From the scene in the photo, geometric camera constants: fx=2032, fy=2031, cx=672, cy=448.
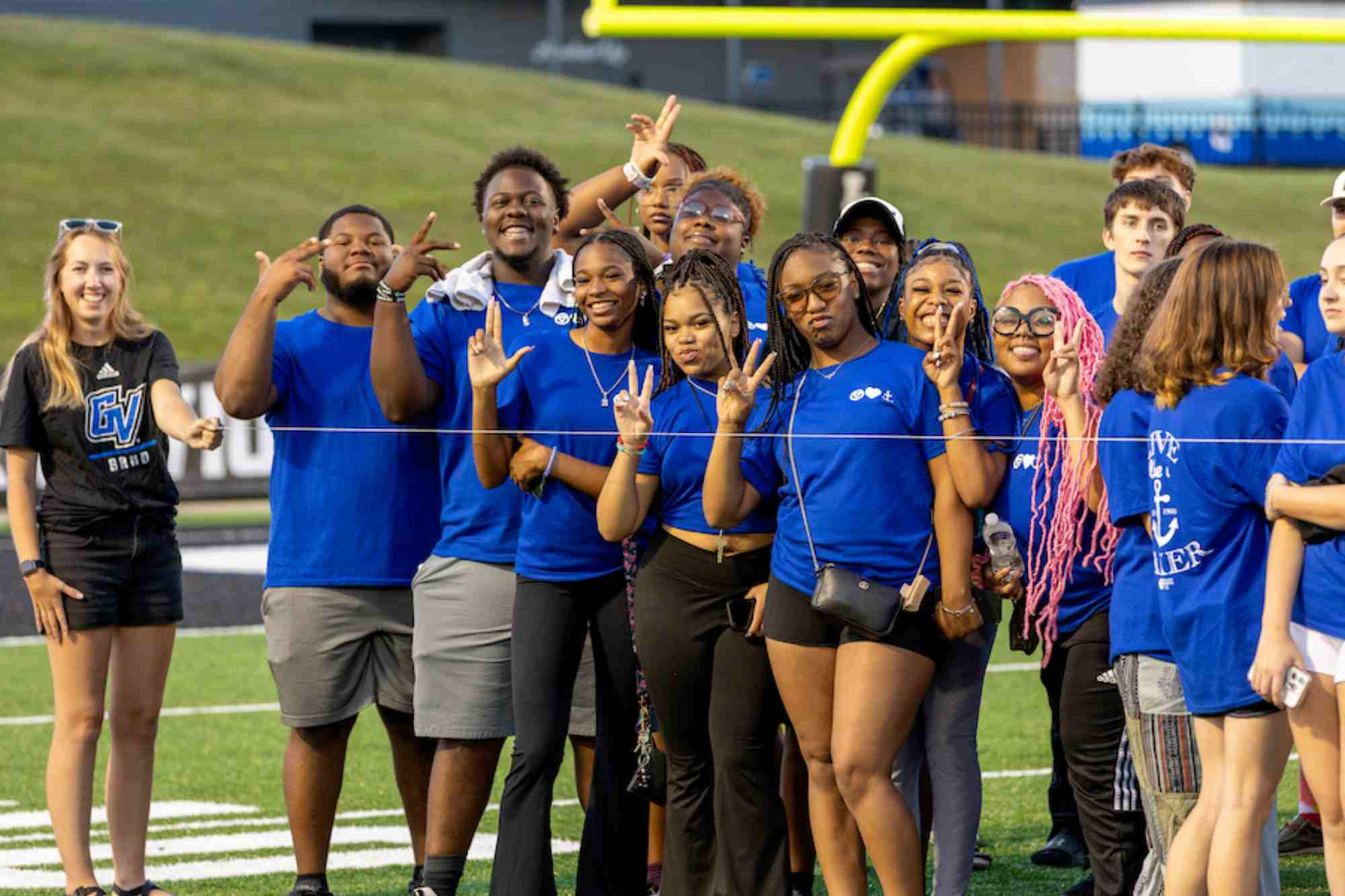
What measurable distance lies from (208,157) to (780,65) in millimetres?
11549

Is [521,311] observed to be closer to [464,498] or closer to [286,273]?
[464,498]

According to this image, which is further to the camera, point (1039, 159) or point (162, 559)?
point (1039, 159)

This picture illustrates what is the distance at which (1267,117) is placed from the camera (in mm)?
31688

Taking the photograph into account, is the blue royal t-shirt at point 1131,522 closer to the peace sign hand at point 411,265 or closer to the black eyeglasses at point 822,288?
the black eyeglasses at point 822,288

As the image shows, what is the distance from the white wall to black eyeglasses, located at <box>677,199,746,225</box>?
622 inches

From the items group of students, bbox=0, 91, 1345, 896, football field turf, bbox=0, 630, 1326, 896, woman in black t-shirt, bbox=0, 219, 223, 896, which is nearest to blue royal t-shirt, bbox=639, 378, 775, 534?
group of students, bbox=0, 91, 1345, 896

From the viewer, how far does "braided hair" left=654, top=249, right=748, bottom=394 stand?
5285 mm

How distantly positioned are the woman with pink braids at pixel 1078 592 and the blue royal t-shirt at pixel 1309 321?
3.99ft

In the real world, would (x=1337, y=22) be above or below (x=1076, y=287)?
above

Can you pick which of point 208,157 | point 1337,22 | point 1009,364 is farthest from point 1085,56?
point 1009,364

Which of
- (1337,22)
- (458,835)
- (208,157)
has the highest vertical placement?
(208,157)

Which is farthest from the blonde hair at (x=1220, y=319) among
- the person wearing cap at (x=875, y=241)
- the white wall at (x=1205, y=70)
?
the white wall at (x=1205, y=70)

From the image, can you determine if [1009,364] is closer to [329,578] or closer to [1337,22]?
[329,578]

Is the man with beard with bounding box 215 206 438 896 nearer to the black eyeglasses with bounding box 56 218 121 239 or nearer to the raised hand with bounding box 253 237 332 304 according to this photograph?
the raised hand with bounding box 253 237 332 304
